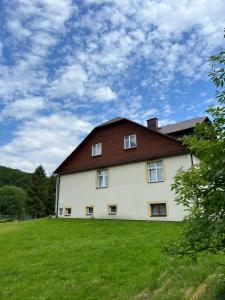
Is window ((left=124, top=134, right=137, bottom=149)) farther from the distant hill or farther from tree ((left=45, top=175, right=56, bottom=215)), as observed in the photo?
the distant hill

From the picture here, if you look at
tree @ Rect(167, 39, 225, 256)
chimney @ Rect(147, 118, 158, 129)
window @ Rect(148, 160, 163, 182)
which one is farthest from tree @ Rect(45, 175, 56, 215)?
tree @ Rect(167, 39, 225, 256)

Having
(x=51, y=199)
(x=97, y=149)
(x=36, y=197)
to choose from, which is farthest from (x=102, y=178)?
(x=51, y=199)

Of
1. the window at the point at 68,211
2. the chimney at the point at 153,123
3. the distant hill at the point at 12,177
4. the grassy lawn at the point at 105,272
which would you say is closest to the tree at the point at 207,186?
the grassy lawn at the point at 105,272

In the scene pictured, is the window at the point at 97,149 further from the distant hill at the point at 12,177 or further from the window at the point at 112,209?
the distant hill at the point at 12,177

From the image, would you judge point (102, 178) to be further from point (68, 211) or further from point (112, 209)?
point (68, 211)

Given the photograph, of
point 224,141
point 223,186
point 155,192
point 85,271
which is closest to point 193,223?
point 223,186

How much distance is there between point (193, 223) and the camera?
380 centimetres

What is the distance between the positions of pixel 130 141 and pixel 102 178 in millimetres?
3617

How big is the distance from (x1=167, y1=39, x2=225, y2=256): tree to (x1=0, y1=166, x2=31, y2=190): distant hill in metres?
97.2

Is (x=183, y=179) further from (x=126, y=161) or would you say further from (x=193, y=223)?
(x=126, y=161)

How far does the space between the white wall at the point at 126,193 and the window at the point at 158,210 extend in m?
0.25

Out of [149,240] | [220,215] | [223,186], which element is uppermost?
[223,186]

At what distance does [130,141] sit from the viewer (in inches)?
843

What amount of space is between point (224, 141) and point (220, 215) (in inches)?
35.6
